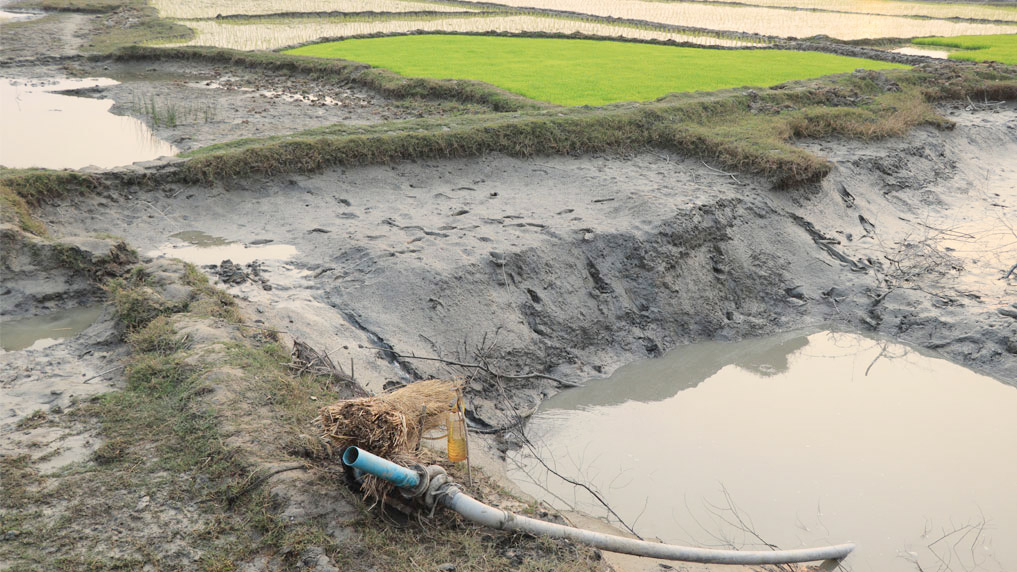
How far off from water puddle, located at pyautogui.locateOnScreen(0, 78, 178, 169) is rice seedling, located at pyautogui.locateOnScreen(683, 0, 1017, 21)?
2329 cm

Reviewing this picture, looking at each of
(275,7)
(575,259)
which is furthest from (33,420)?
(275,7)

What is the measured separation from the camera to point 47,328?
4.84 meters

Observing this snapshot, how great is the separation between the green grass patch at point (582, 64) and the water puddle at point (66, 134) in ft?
15.2

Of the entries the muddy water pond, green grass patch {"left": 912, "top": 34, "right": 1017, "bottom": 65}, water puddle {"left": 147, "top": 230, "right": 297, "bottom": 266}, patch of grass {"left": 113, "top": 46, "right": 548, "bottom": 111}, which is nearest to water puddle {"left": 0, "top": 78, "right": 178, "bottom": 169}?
water puddle {"left": 147, "top": 230, "right": 297, "bottom": 266}

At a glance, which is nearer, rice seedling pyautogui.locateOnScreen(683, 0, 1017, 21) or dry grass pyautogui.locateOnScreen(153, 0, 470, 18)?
dry grass pyautogui.locateOnScreen(153, 0, 470, 18)

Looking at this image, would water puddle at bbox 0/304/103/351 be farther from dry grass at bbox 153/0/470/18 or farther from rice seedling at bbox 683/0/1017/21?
rice seedling at bbox 683/0/1017/21

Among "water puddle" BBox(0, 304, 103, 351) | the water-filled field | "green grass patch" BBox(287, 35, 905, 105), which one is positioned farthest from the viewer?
the water-filled field

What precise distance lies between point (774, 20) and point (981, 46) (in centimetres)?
688

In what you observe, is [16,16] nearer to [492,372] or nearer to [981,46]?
[492,372]

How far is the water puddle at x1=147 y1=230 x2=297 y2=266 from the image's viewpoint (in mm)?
5906

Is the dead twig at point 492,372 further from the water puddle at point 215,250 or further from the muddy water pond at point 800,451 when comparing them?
the water puddle at point 215,250

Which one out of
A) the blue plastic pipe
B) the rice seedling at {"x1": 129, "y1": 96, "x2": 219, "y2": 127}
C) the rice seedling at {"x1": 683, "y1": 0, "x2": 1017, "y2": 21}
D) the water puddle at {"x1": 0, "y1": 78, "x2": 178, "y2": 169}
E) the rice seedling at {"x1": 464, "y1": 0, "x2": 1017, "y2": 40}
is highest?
the rice seedling at {"x1": 683, "y1": 0, "x2": 1017, "y2": 21}

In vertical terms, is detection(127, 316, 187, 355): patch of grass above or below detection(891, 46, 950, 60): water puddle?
below

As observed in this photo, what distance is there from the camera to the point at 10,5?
22984 mm
